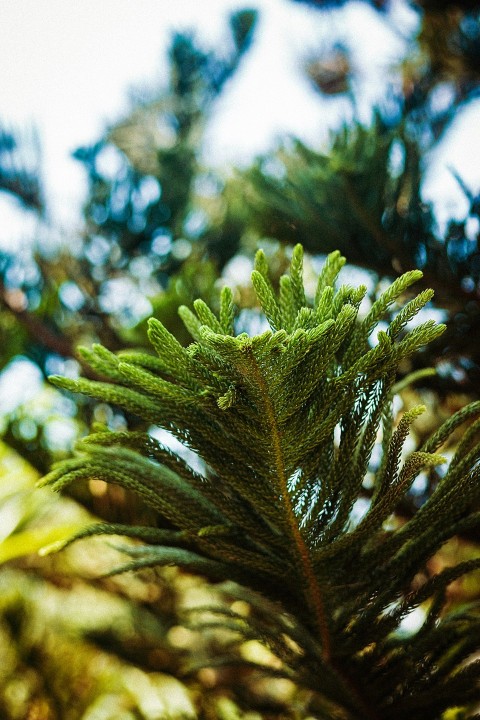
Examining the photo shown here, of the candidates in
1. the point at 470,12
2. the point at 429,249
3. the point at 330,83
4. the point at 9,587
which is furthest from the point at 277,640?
the point at 330,83

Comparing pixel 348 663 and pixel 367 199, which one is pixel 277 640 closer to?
pixel 348 663

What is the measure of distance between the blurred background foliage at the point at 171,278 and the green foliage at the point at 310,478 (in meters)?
0.20

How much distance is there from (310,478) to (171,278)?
79 cm

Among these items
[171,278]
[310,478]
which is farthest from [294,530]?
[171,278]

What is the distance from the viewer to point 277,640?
0.64m

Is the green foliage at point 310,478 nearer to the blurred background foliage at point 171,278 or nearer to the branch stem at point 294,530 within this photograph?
the branch stem at point 294,530

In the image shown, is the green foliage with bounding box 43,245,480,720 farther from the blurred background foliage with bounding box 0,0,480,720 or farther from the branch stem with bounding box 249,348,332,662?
the blurred background foliage with bounding box 0,0,480,720

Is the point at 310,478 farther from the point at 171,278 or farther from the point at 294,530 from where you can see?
the point at 171,278

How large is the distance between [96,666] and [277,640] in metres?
1.09

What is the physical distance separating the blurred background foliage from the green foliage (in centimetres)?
20

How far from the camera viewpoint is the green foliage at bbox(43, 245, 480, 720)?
0.51 metres

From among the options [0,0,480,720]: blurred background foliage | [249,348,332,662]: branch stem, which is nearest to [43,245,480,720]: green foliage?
[249,348,332,662]: branch stem

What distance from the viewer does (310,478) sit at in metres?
0.60

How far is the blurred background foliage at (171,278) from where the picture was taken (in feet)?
3.74
